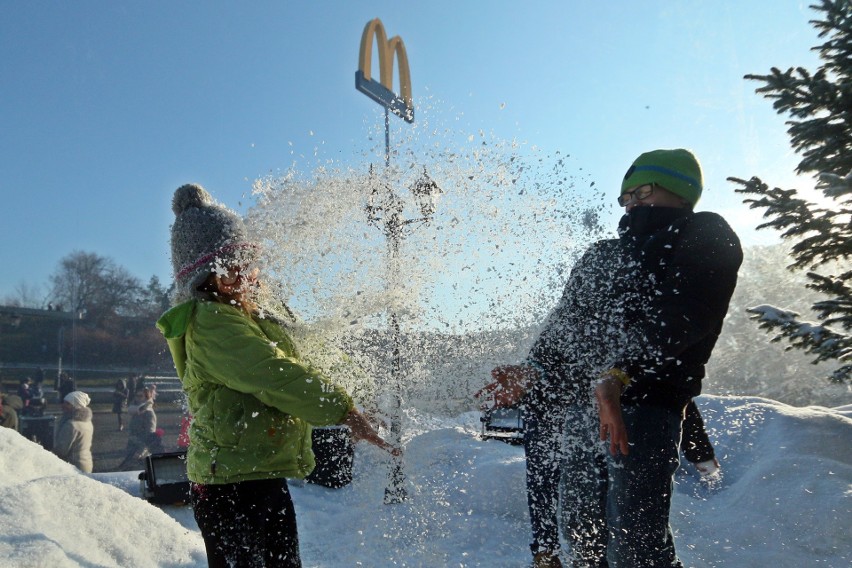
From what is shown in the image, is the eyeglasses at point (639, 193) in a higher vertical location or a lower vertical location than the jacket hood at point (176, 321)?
higher

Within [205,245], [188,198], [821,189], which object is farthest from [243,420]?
[821,189]

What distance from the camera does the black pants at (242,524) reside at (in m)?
1.79

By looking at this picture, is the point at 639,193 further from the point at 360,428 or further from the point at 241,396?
the point at 241,396

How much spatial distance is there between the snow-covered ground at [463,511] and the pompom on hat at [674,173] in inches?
65.2

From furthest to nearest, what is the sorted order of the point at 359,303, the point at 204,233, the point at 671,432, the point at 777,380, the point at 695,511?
1. the point at 777,380
2. the point at 695,511
3. the point at 359,303
4. the point at 204,233
5. the point at 671,432

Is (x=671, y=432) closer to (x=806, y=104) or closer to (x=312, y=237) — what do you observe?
(x=312, y=237)

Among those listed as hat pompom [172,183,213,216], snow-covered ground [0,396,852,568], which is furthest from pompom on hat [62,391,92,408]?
hat pompom [172,183,213,216]

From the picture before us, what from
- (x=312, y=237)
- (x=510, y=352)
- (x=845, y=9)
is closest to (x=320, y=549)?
(x=510, y=352)

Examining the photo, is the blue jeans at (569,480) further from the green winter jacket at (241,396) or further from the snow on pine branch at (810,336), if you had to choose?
the snow on pine branch at (810,336)

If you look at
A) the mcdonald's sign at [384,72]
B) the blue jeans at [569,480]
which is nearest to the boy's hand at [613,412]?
the blue jeans at [569,480]

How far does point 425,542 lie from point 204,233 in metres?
2.36

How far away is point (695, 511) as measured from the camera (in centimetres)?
399

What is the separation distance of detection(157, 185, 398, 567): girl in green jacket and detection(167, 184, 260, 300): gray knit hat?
0.17ft

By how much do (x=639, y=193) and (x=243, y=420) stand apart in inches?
60.8
